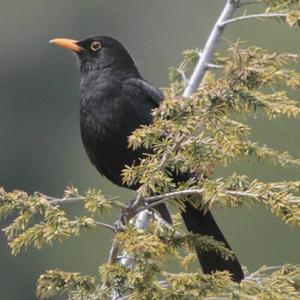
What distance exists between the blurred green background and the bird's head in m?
11.2

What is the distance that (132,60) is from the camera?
25.4ft

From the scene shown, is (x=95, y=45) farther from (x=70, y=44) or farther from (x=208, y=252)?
(x=208, y=252)

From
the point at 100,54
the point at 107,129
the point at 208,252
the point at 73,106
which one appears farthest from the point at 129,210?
the point at 73,106

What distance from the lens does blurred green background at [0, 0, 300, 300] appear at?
22.5m

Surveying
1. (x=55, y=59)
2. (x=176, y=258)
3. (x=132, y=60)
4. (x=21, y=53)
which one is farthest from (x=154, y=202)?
(x=21, y=53)

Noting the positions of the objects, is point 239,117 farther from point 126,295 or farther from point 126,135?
point 126,135

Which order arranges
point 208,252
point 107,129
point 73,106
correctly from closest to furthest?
point 208,252 < point 107,129 < point 73,106

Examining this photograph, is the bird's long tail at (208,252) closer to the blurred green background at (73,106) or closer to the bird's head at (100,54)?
the bird's head at (100,54)

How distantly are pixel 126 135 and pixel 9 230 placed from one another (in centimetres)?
193

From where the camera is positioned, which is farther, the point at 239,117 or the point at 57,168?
the point at 57,168

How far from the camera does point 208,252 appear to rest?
602 centimetres

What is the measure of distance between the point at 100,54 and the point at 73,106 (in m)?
21.4

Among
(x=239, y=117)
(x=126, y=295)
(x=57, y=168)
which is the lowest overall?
(x=57, y=168)

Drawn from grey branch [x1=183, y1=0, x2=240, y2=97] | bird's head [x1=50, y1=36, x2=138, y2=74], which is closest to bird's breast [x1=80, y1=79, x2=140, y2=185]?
bird's head [x1=50, y1=36, x2=138, y2=74]
